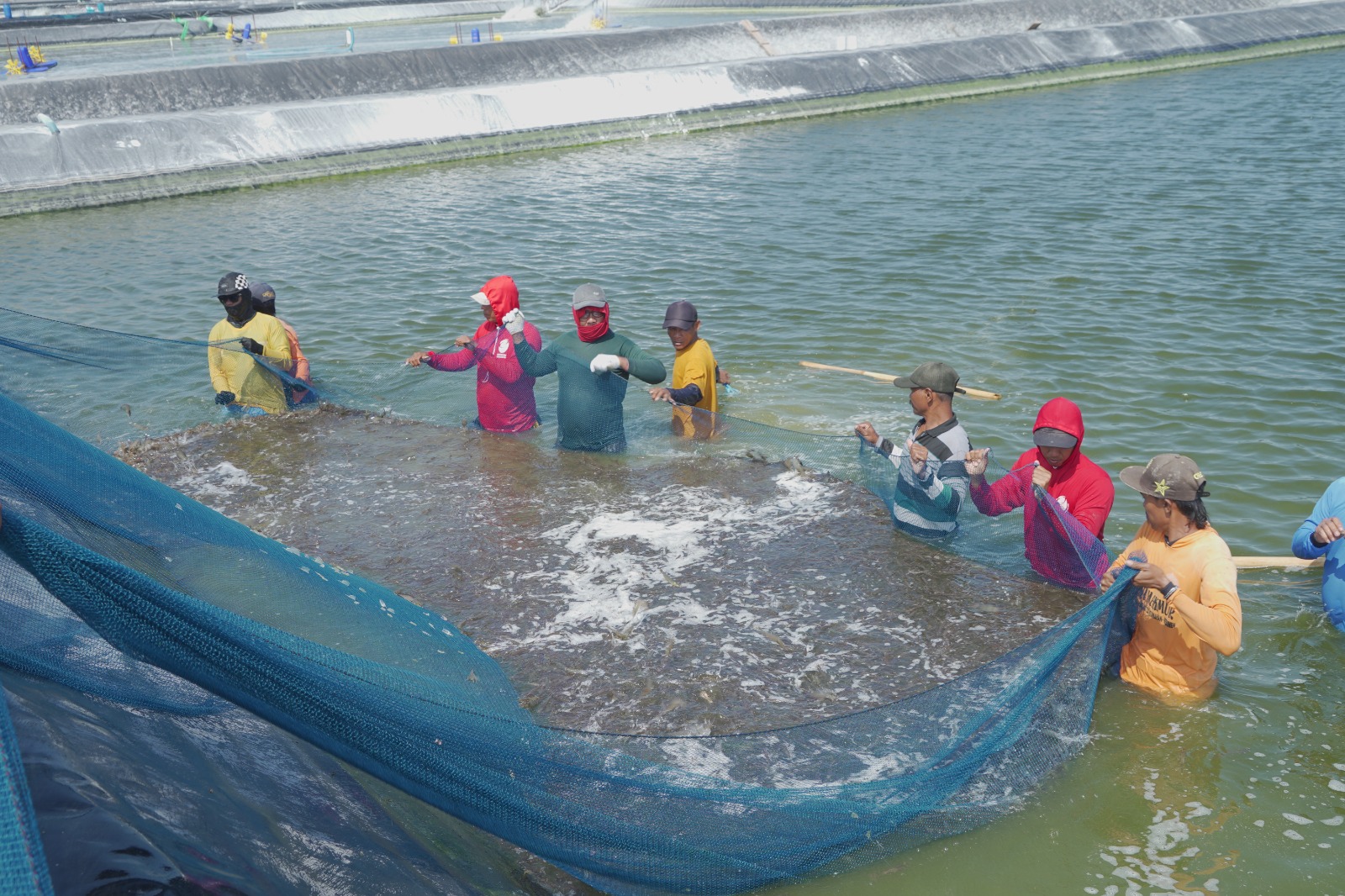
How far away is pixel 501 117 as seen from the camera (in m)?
25.5

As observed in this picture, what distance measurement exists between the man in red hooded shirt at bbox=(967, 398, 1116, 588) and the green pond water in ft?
2.97

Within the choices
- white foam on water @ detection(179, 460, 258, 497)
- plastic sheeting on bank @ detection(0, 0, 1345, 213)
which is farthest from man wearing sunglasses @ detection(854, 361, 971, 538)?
plastic sheeting on bank @ detection(0, 0, 1345, 213)

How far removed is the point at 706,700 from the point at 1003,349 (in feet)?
23.8

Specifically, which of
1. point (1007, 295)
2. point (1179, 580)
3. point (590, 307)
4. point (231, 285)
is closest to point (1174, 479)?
point (1179, 580)

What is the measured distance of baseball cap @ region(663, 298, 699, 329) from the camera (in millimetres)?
8156

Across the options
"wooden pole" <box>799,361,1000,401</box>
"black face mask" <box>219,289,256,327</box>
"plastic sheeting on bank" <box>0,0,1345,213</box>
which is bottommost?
"wooden pole" <box>799,361,1000,401</box>

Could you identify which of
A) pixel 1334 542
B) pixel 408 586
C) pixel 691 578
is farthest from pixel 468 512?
pixel 1334 542

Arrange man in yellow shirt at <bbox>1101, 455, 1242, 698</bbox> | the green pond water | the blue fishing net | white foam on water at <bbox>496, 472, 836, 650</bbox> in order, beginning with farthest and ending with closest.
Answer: white foam on water at <bbox>496, 472, 836, 650</bbox>, the green pond water, man in yellow shirt at <bbox>1101, 455, 1242, 698</bbox>, the blue fishing net

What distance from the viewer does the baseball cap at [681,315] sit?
26.8ft

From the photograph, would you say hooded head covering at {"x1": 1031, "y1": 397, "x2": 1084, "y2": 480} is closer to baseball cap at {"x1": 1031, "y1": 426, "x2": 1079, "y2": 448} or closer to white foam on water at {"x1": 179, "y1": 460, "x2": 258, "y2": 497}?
baseball cap at {"x1": 1031, "y1": 426, "x2": 1079, "y2": 448}

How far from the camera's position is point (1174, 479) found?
497 centimetres

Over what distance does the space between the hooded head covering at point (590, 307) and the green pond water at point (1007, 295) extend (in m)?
2.31

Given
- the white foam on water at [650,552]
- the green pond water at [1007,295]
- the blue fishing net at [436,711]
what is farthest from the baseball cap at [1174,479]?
the white foam on water at [650,552]

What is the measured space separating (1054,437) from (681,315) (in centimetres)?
312
